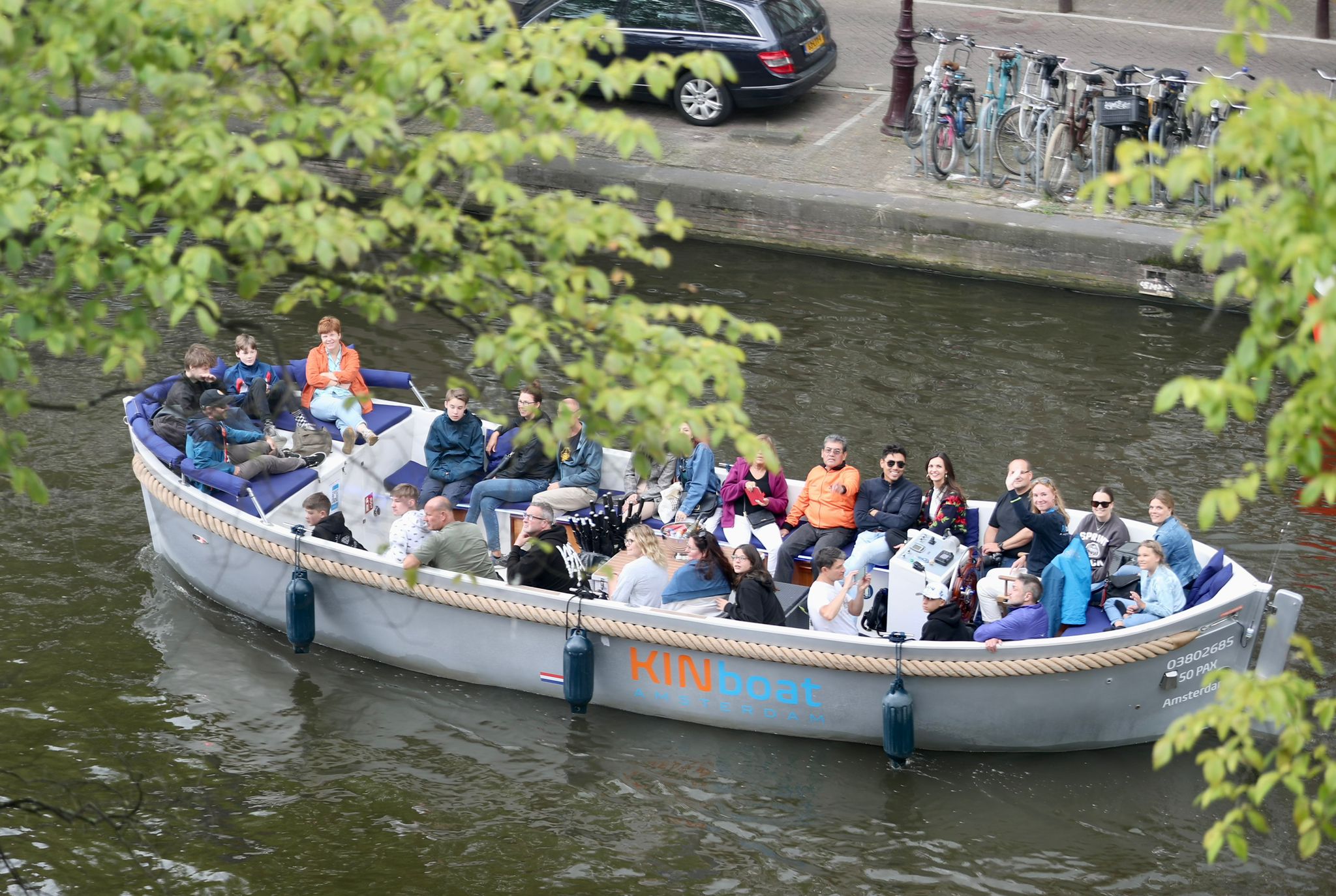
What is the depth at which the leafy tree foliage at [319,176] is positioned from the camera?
4.84 meters

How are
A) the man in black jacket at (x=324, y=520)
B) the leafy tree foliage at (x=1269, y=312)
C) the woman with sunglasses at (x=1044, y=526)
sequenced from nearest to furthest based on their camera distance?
the leafy tree foliage at (x=1269, y=312), the woman with sunglasses at (x=1044, y=526), the man in black jacket at (x=324, y=520)

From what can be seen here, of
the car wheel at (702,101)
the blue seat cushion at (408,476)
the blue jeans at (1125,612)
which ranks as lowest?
the blue seat cushion at (408,476)

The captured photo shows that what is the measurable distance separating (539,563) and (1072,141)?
1008 cm

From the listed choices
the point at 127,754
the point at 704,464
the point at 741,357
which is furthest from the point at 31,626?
the point at 741,357

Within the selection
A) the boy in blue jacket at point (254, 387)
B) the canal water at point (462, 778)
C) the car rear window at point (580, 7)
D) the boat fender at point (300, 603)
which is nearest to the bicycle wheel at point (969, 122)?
the car rear window at point (580, 7)

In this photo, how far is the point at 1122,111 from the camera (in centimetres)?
1652

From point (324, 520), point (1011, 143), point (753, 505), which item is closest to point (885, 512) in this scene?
point (753, 505)

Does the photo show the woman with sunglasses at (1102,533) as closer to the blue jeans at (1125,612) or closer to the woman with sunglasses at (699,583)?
the blue jeans at (1125,612)

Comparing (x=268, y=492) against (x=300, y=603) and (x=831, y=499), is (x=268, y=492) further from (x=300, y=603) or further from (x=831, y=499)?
(x=831, y=499)

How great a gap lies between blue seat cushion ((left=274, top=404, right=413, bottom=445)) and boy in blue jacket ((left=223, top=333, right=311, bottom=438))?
0.38ft

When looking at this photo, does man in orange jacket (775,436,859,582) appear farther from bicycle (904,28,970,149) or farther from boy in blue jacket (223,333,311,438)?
bicycle (904,28,970,149)

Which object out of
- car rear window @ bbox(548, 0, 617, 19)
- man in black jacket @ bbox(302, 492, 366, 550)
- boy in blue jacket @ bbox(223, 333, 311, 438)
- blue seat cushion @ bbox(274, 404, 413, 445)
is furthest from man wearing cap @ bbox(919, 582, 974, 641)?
car rear window @ bbox(548, 0, 617, 19)

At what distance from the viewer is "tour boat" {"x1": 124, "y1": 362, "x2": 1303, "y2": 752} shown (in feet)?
29.6

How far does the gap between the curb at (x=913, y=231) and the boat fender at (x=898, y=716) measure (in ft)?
27.2
